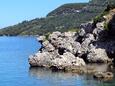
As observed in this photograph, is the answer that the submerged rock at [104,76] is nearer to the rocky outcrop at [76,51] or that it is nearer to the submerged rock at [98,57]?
the rocky outcrop at [76,51]

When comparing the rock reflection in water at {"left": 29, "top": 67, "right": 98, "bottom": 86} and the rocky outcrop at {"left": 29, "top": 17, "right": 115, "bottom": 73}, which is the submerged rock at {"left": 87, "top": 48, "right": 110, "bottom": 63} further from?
the rock reflection in water at {"left": 29, "top": 67, "right": 98, "bottom": 86}

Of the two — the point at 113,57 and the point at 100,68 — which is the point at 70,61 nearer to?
the point at 100,68

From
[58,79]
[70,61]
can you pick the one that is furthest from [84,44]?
[58,79]

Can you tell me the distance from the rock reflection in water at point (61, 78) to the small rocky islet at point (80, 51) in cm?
389

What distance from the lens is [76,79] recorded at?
94.3 m

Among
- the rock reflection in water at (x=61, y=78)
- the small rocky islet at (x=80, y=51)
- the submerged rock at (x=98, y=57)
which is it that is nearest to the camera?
the rock reflection in water at (x=61, y=78)

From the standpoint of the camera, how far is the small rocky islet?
107625 mm

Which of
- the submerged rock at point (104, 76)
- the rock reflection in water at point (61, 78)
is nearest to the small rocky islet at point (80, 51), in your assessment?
the rock reflection in water at point (61, 78)

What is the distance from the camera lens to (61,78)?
9631 centimetres

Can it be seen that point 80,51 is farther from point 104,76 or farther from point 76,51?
point 104,76

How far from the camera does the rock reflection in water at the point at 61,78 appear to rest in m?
89.5

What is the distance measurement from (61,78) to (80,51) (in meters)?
30.8

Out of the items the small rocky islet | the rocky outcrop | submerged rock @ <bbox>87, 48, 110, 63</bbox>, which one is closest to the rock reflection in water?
the small rocky islet

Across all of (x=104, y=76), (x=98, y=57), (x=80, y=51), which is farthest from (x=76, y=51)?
(x=104, y=76)
